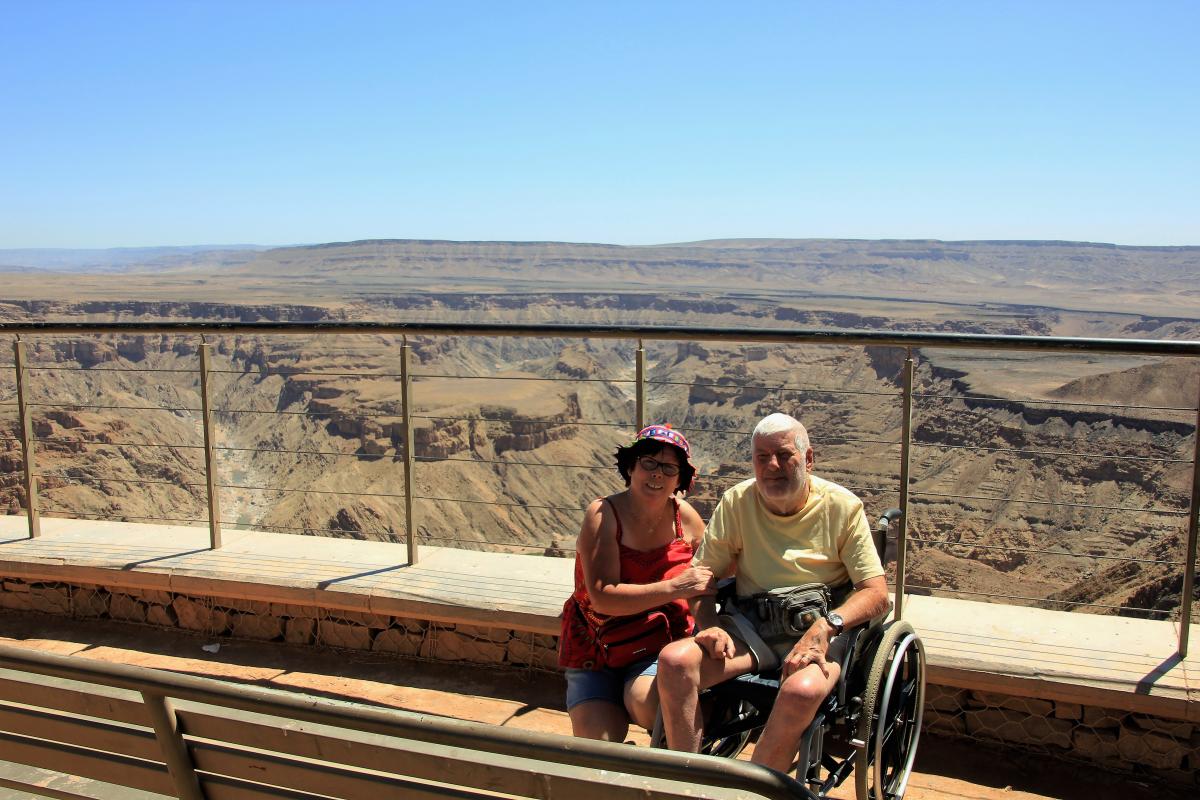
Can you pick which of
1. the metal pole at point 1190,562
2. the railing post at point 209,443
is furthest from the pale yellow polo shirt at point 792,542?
the railing post at point 209,443

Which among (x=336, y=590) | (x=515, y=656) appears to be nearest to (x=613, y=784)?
(x=515, y=656)

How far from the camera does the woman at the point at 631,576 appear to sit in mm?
2645

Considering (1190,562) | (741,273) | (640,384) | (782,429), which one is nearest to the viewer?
(782,429)

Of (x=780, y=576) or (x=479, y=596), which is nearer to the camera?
(x=780, y=576)

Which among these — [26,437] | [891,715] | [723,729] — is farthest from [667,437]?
[26,437]

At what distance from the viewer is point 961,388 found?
50.9 meters

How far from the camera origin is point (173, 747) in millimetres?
1625

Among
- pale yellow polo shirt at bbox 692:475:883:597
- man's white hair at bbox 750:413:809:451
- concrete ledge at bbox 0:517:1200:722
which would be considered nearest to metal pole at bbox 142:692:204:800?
pale yellow polo shirt at bbox 692:475:883:597

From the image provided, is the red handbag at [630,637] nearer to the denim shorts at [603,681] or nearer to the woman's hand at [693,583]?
the denim shorts at [603,681]

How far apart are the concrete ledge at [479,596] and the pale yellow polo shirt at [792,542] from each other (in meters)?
0.85

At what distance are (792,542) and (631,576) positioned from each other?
18.4 inches

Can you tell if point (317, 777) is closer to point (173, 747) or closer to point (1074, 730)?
point (173, 747)

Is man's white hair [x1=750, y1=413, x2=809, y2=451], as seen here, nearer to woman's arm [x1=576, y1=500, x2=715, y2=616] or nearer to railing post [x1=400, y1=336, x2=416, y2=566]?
woman's arm [x1=576, y1=500, x2=715, y2=616]

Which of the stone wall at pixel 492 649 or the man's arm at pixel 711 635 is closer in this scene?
the man's arm at pixel 711 635
